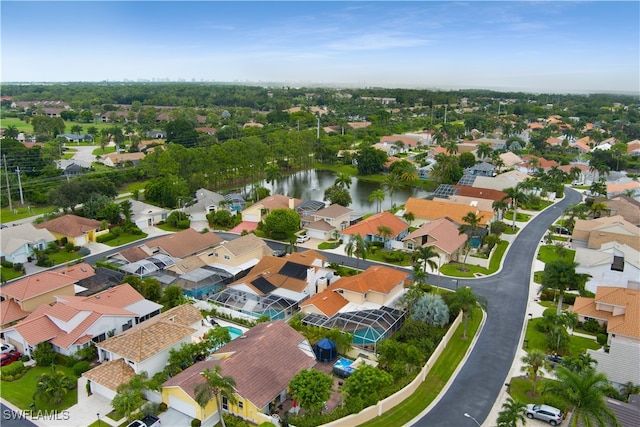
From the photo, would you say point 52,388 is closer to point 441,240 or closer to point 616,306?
point 441,240

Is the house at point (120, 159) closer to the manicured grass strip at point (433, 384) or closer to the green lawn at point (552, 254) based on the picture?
the green lawn at point (552, 254)

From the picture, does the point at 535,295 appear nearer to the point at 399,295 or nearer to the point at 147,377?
the point at 399,295

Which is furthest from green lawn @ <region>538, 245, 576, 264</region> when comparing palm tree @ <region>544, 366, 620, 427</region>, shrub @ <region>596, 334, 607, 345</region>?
palm tree @ <region>544, 366, 620, 427</region>

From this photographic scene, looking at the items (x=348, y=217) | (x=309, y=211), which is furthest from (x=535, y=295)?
(x=309, y=211)

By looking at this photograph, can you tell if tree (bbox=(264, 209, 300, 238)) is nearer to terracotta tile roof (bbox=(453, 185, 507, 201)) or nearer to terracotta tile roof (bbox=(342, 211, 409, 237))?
terracotta tile roof (bbox=(342, 211, 409, 237))

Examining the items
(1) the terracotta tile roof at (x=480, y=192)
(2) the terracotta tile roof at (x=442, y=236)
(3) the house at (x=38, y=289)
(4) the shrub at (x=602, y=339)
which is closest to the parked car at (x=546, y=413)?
(4) the shrub at (x=602, y=339)
